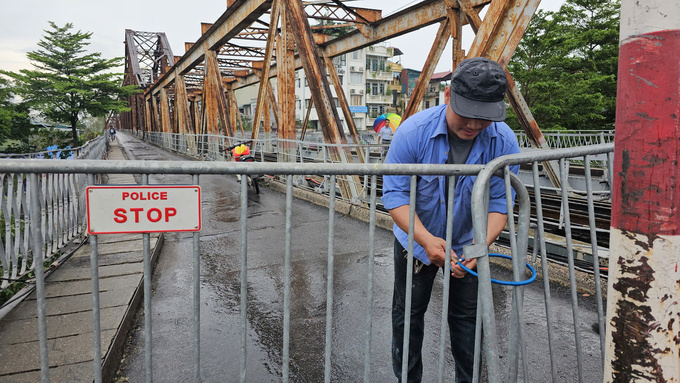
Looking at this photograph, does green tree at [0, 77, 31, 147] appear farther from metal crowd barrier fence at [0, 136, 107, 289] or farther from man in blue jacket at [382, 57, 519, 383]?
man in blue jacket at [382, 57, 519, 383]

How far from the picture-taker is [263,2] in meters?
10.8

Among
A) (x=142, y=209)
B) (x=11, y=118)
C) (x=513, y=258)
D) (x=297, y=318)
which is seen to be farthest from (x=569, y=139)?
(x=11, y=118)

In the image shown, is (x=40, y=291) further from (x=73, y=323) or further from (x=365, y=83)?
(x=365, y=83)

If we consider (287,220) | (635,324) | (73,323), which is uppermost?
(287,220)

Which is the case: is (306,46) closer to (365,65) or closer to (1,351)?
(1,351)

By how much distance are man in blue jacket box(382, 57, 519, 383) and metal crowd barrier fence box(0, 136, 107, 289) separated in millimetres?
2219

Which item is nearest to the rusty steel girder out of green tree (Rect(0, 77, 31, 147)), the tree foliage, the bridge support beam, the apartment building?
the bridge support beam

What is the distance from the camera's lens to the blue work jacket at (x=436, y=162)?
7.40ft

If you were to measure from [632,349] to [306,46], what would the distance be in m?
8.65

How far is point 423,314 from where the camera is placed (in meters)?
2.55

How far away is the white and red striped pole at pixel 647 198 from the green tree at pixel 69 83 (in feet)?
111

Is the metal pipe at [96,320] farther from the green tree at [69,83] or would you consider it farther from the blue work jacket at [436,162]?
the green tree at [69,83]

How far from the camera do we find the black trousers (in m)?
2.45

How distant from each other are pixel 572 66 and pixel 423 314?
1136 inches
